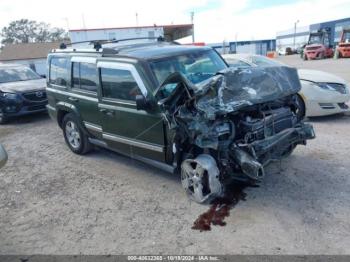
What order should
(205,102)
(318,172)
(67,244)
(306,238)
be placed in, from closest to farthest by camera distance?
(306,238), (67,244), (205,102), (318,172)

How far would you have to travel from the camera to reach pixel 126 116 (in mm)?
4664

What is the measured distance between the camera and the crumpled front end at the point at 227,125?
371 centimetres

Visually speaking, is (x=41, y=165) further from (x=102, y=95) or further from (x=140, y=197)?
(x=140, y=197)

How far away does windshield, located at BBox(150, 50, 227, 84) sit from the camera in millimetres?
4500

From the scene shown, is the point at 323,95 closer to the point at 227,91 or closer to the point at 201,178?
the point at 227,91

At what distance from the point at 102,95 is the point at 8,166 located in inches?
104

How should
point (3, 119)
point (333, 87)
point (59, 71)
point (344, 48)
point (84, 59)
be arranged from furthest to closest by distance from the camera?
point (344, 48) → point (3, 119) → point (333, 87) → point (59, 71) → point (84, 59)

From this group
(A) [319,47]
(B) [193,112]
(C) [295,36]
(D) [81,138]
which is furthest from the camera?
(C) [295,36]

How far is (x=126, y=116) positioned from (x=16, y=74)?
320 inches

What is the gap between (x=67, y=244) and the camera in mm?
3520

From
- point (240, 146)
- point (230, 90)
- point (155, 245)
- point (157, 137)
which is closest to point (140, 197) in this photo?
point (157, 137)

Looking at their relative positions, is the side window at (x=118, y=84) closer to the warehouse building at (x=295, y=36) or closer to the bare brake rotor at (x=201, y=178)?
the bare brake rotor at (x=201, y=178)

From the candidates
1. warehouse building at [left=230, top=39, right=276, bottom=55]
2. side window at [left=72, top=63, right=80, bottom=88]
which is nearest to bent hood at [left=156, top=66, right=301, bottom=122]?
side window at [left=72, top=63, right=80, bottom=88]

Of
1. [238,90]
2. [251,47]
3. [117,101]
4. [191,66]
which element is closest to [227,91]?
[238,90]
